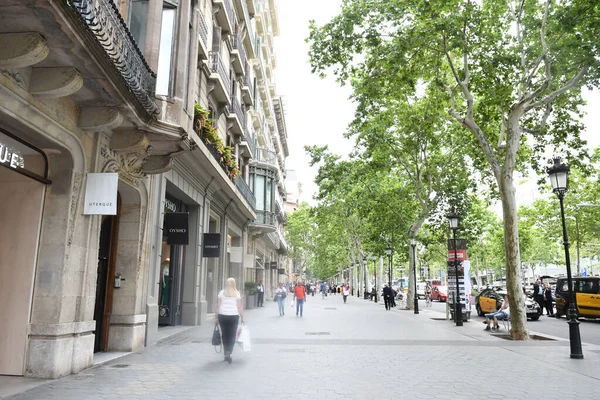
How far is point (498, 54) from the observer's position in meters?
14.7

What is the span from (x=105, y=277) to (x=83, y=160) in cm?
333

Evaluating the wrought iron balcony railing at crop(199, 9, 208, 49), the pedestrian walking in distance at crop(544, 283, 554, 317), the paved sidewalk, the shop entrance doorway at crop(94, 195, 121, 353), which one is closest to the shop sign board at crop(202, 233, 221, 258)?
the paved sidewalk

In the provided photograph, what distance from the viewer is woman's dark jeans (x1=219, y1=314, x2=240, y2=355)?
29.1ft

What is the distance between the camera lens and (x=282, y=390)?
6562 millimetres

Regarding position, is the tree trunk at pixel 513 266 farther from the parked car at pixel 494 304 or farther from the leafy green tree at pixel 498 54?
the parked car at pixel 494 304

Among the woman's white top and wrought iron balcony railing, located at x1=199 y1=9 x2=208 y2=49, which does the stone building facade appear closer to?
the woman's white top

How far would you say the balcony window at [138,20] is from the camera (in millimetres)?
10117

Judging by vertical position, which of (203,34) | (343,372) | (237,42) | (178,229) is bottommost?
(343,372)

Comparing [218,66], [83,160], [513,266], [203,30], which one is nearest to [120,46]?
[83,160]

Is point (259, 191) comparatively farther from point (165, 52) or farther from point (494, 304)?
point (165, 52)

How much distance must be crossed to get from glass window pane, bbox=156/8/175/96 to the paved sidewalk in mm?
5884

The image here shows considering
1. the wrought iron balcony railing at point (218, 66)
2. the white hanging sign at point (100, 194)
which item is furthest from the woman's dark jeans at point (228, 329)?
the wrought iron balcony railing at point (218, 66)

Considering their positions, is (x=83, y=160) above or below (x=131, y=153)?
below

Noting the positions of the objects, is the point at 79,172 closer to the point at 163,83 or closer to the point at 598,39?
the point at 163,83
